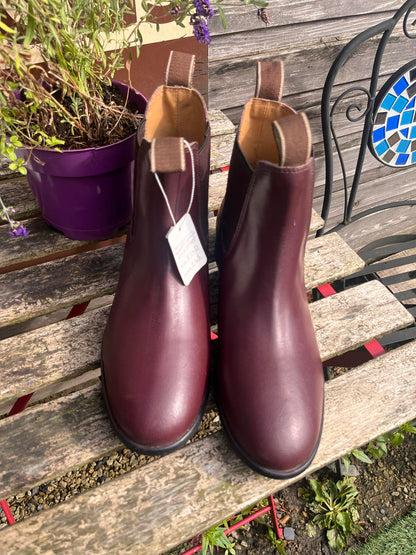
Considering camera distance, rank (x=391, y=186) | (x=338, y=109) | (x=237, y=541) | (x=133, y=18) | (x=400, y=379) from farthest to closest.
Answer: (x=391, y=186) < (x=338, y=109) < (x=237, y=541) < (x=133, y=18) < (x=400, y=379)

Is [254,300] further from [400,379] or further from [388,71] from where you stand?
[388,71]

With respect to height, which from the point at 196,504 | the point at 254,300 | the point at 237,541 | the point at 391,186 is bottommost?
the point at 237,541

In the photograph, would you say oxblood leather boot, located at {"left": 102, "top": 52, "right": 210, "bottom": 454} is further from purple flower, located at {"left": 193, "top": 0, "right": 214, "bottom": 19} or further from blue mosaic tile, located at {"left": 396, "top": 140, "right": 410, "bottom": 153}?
blue mosaic tile, located at {"left": 396, "top": 140, "right": 410, "bottom": 153}

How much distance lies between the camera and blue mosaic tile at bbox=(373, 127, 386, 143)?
147cm

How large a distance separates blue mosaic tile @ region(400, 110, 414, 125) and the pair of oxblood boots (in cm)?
89

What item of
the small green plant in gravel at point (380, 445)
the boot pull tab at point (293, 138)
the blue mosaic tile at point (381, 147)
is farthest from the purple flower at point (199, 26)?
the small green plant in gravel at point (380, 445)

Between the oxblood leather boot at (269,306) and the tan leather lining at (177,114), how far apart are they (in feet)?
0.28

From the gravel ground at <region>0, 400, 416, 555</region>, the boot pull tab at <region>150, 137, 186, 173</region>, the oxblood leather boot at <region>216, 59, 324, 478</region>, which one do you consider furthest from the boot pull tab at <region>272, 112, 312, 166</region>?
the gravel ground at <region>0, 400, 416, 555</region>

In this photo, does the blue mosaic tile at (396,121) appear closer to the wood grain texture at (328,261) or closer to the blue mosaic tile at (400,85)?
the blue mosaic tile at (400,85)

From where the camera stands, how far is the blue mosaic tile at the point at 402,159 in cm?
161

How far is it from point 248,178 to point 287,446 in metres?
0.42

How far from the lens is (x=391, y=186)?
2289 mm

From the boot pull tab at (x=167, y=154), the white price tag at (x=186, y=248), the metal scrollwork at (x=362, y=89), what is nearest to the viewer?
the boot pull tab at (x=167, y=154)

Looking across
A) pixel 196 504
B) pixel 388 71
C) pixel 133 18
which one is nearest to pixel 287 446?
pixel 196 504
